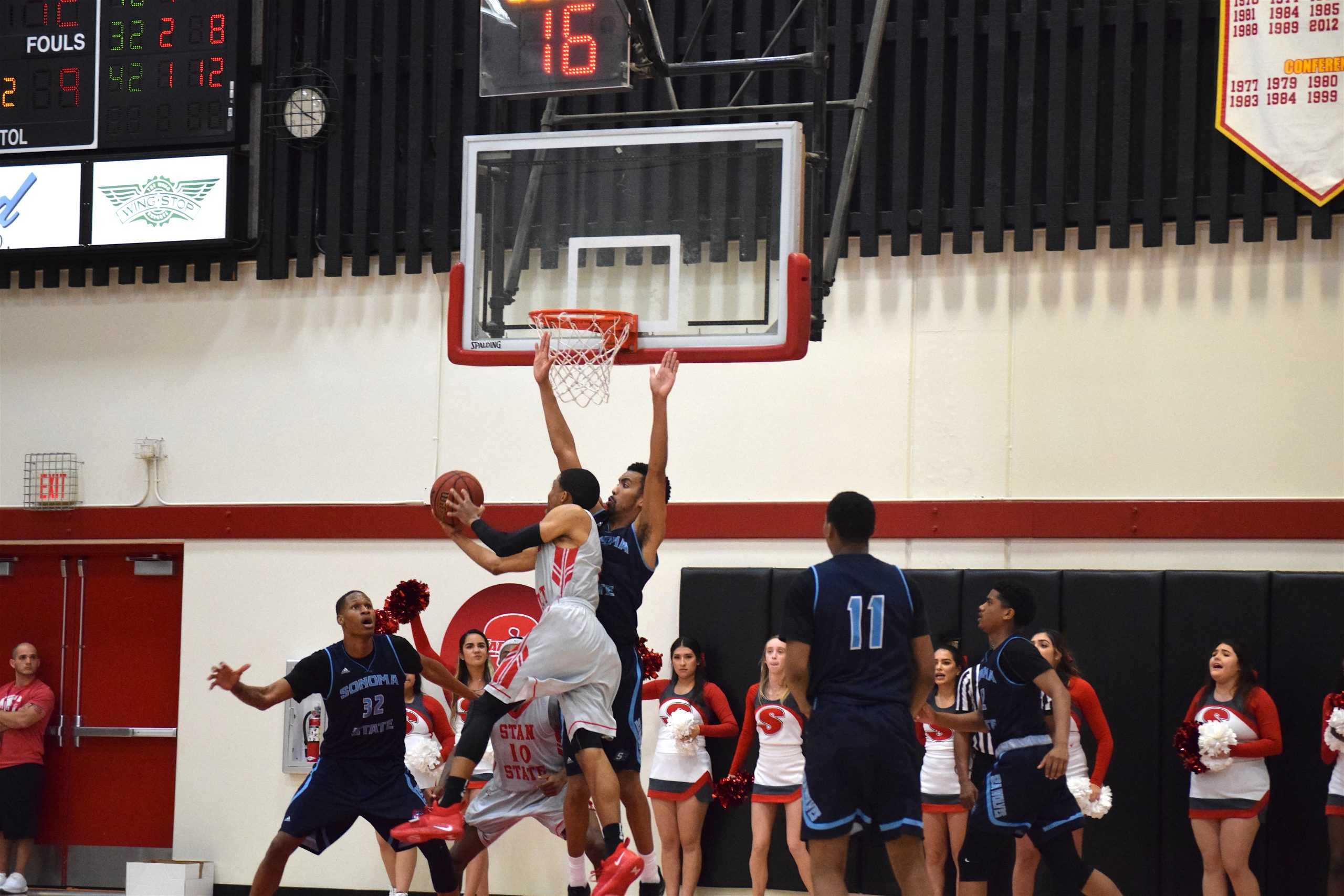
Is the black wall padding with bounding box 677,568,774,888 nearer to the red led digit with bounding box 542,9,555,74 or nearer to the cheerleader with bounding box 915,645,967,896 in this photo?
the cheerleader with bounding box 915,645,967,896

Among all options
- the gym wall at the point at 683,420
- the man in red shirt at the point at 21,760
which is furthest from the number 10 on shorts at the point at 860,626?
the man in red shirt at the point at 21,760

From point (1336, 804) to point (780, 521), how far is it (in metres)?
4.23

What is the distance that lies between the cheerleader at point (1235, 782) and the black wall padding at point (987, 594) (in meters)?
1.19

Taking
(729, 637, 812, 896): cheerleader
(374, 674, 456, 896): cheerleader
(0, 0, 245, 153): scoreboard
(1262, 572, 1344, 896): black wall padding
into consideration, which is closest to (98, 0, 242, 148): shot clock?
(0, 0, 245, 153): scoreboard

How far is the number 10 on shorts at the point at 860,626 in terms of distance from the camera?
6.08 m

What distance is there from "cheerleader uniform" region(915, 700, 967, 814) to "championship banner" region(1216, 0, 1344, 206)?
15.0 feet

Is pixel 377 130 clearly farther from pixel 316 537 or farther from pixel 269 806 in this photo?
pixel 269 806

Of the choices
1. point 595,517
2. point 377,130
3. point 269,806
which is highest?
point 377,130

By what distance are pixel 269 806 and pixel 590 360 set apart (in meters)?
6.08

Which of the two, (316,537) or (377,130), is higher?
(377,130)

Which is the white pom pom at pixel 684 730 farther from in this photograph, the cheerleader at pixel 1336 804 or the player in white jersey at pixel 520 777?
the cheerleader at pixel 1336 804

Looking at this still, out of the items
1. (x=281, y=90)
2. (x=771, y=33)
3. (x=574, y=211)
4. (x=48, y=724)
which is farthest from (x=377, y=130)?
(x=48, y=724)

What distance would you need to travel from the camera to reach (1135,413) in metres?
10.8

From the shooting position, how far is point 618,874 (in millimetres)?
6695
